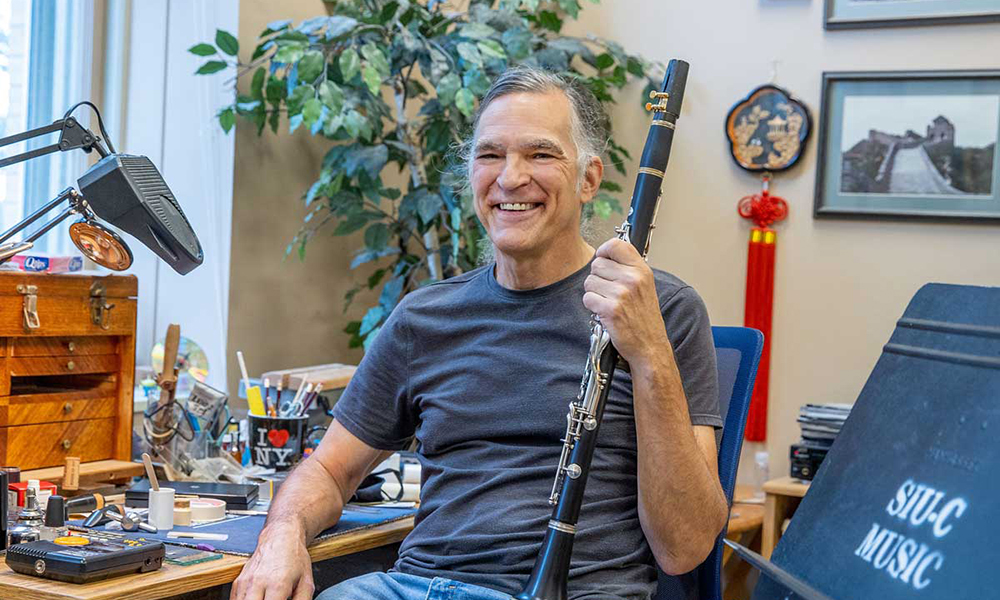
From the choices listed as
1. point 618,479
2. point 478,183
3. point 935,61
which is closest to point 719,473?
point 618,479

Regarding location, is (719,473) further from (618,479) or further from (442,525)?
(442,525)

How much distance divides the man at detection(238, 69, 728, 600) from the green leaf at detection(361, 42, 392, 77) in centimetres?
88

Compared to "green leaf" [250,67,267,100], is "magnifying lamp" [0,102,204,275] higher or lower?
lower

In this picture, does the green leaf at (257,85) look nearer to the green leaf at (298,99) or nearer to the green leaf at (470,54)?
the green leaf at (298,99)

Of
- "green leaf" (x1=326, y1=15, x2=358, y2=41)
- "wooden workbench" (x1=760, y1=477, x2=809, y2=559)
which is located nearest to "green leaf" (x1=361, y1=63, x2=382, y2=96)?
"green leaf" (x1=326, y1=15, x2=358, y2=41)

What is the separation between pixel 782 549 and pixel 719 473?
577 mm

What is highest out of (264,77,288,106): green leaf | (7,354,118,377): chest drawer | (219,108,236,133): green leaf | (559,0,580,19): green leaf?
(559,0,580,19): green leaf

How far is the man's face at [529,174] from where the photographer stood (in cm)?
169

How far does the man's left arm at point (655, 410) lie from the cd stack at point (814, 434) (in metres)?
1.44

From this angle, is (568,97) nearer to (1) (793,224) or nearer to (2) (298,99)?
(2) (298,99)

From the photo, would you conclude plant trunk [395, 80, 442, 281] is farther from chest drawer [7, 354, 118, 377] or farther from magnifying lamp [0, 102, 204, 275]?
magnifying lamp [0, 102, 204, 275]

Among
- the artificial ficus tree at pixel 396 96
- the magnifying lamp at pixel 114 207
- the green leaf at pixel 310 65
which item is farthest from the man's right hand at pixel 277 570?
the green leaf at pixel 310 65

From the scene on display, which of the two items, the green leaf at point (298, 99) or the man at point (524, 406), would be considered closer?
the man at point (524, 406)

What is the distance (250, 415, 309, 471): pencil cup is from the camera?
6.63 feet
